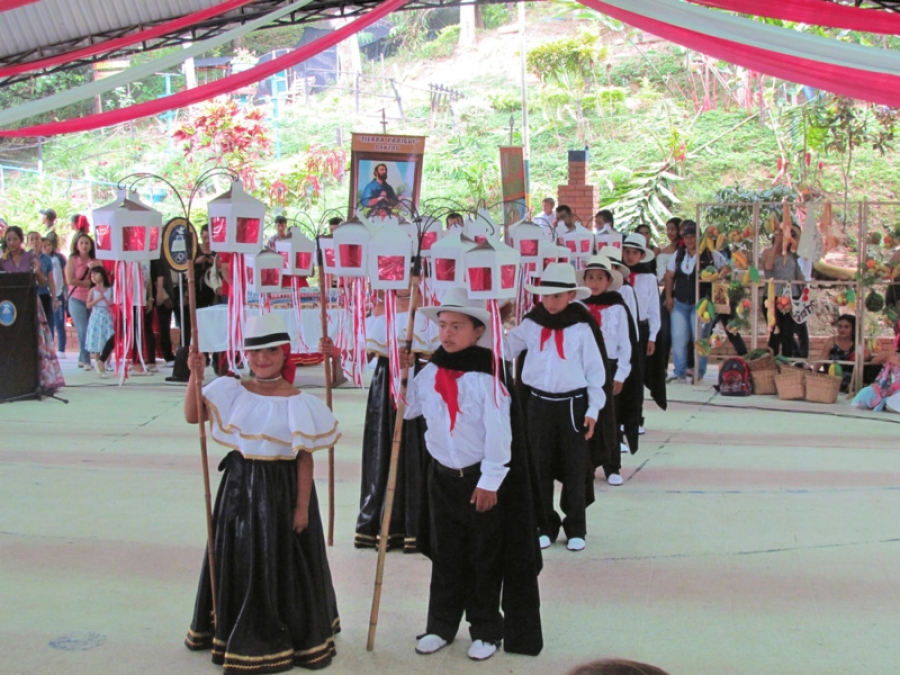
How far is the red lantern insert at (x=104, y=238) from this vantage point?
4070mm

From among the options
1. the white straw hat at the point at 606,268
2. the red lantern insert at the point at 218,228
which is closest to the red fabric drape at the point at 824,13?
the white straw hat at the point at 606,268

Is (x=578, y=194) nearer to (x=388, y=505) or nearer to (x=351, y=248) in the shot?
(x=351, y=248)

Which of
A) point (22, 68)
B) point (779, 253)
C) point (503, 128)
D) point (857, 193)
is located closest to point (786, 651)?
point (779, 253)

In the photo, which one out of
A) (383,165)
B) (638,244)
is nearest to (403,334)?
(638,244)

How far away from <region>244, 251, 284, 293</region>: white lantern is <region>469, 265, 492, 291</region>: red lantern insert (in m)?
1.46

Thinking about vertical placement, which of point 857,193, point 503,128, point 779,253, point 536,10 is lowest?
point 779,253

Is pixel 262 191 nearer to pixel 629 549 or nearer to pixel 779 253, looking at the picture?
pixel 779 253

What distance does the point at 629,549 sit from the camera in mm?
5277

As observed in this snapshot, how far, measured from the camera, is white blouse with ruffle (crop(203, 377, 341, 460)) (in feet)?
11.9

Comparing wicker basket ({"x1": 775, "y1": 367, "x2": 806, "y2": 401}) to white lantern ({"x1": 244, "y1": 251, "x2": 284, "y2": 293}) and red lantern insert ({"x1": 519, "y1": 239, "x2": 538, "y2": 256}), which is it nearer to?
red lantern insert ({"x1": 519, "y1": 239, "x2": 538, "y2": 256})

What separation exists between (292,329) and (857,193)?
12.7 m

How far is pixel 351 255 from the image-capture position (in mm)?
4789

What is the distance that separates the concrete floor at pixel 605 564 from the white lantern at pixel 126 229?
160 centimetres

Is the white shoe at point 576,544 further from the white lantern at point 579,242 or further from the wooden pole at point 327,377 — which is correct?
the white lantern at point 579,242
